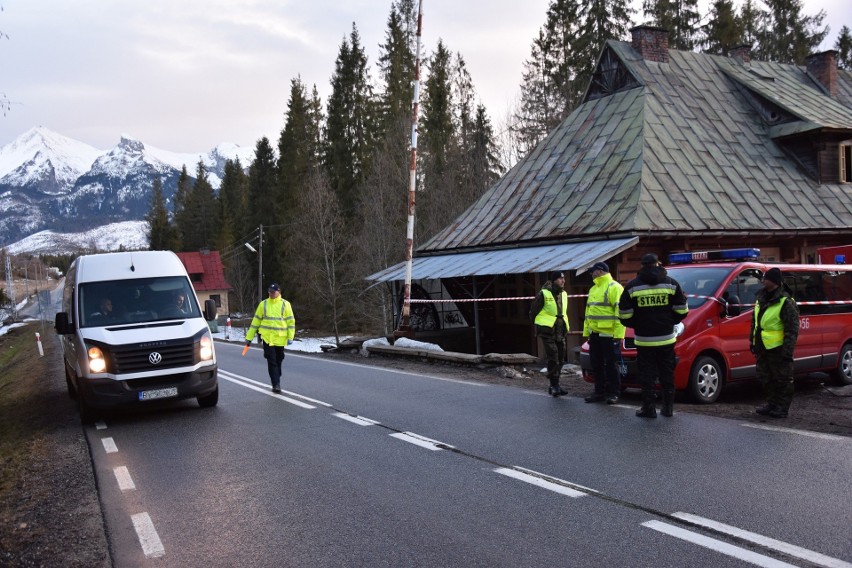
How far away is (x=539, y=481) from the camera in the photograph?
6234mm

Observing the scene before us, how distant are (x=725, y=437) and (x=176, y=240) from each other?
98141mm

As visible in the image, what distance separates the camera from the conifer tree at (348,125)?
54.5 m

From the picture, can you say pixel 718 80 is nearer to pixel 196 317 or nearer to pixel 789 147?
pixel 789 147

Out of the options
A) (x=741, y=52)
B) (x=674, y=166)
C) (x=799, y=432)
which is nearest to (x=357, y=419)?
(x=799, y=432)

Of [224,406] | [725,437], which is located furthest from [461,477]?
[224,406]

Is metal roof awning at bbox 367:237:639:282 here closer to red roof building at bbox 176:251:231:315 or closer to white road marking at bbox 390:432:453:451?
white road marking at bbox 390:432:453:451

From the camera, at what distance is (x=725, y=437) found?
7672mm

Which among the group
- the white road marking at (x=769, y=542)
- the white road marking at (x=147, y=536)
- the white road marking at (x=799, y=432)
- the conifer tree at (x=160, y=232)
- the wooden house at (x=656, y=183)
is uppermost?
the conifer tree at (x=160, y=232)

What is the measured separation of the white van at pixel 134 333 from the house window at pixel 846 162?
2080cm

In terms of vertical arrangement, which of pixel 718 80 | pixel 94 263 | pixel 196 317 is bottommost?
pixel 196 317

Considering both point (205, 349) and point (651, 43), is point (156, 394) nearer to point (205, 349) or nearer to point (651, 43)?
point (205, 349)

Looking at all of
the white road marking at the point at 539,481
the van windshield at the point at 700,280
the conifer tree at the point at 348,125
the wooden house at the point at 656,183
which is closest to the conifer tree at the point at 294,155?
the conifer tree at the point at 348,125

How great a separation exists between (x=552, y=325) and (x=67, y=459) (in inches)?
268

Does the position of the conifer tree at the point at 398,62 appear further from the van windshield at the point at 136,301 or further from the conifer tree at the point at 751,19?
the van windshield at the point at 136,301
